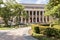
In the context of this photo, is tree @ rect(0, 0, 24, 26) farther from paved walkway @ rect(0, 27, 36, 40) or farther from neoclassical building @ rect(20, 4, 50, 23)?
neoclassical building @ rect(20, 4, 50, 23)

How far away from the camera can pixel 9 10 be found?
46.7m

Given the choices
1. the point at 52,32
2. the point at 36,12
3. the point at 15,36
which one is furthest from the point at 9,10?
the point at 36,12

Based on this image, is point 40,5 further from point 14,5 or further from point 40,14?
point 14,5

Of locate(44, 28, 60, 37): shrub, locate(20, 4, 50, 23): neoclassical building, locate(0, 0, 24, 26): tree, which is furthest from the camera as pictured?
locate(20, 4, 50, 23): neoclassical building

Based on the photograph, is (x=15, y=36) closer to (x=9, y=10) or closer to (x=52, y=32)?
(x=52, y=32)

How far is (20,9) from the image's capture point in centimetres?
4984

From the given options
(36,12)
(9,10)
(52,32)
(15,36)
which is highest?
(52,32)

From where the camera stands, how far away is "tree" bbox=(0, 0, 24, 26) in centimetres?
4531

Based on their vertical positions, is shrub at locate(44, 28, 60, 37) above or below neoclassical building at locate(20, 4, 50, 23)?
above

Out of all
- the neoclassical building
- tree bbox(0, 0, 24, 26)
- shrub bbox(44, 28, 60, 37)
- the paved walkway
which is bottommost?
the neoclassical building

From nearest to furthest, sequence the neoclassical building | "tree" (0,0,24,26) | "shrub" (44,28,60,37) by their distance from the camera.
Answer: "shrub" (44,28,60,37) → "tree" (0,0,24,26) → the neoclassical building

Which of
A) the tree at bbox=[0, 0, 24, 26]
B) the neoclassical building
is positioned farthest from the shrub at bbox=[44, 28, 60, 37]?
the neoclassical building

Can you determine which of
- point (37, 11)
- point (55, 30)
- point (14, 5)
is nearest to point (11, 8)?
point (14, 5)

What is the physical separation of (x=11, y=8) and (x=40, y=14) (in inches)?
1704
